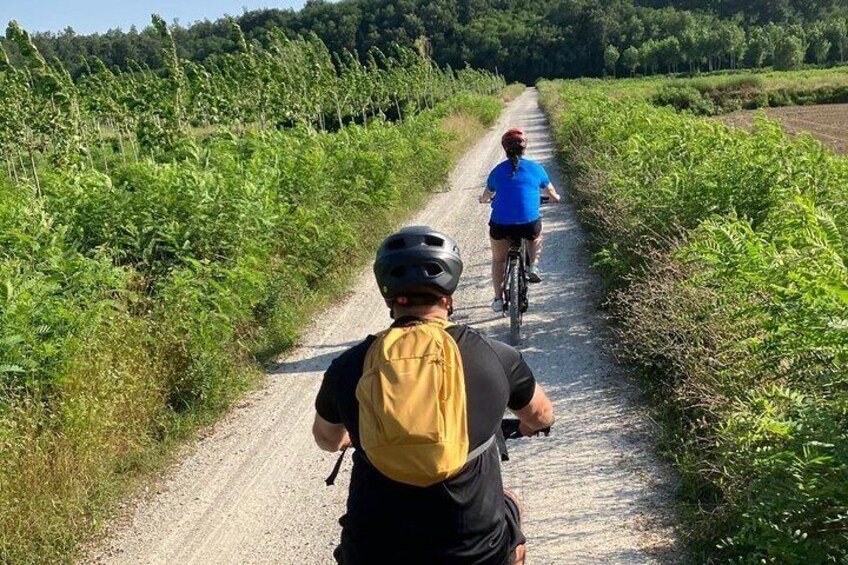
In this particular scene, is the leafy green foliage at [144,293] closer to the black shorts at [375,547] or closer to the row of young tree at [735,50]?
the black shorts at [375,547]

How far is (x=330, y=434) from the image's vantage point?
236 cm

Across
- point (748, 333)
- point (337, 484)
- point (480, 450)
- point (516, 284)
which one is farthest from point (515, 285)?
point (480, 450)

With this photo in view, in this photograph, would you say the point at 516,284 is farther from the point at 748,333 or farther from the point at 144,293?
the point at 144,293

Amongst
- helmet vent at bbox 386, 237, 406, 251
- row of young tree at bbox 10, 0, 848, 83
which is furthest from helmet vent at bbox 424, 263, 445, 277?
row of young tree at bbox 10, 0, 848, 83

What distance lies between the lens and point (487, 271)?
10281 mm

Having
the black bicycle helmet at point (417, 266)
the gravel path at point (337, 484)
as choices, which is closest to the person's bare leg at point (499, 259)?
the gravel path at point (337, 484)

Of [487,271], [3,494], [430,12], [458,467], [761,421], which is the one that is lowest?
[487,271]

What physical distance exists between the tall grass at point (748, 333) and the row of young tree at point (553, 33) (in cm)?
8000

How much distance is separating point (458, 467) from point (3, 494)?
3.50 metres

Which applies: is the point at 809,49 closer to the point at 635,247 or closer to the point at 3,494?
the point at 635,247

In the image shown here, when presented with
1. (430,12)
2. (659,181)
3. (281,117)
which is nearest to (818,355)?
(659,181)

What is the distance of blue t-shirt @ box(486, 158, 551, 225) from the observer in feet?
23.4

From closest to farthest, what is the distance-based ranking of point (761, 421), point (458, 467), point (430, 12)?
1. point (458, 467)
2. point (761, 421)
3. point (430, 12)

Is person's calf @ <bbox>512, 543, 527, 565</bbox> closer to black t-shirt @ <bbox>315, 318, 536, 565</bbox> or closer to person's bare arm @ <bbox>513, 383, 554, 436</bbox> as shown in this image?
black t-shirt @ <bbox>315, 318, 536, 565</bbox>
